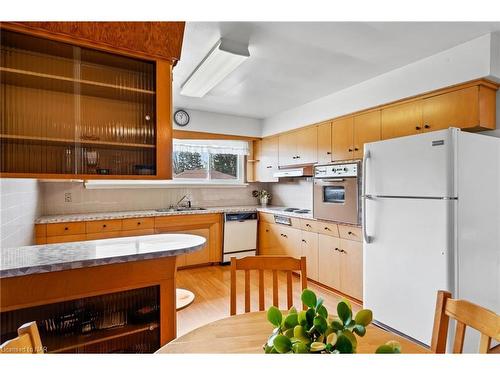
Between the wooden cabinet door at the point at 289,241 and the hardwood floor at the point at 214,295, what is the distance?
34 cm

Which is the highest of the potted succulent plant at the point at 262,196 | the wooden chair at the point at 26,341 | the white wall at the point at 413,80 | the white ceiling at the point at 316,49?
the white ceiling at the point at 316,49

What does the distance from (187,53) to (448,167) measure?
2.17 metres

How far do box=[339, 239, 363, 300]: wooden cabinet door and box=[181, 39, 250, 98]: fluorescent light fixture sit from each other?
2101mm

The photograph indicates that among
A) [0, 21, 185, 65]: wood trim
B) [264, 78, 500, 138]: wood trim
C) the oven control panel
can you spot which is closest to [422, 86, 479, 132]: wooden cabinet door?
[264, 78, 500, 138]: wood trim

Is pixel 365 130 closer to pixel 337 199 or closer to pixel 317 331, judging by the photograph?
pixel 337 199

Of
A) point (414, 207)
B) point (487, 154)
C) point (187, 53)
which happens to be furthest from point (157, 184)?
point (487, 154)

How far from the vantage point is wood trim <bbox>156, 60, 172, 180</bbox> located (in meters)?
1.73

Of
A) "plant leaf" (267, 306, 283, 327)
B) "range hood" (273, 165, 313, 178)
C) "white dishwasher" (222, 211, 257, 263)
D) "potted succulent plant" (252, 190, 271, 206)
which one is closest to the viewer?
"plant leaf" (267, 306, 283, 327)

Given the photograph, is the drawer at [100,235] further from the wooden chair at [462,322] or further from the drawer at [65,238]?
the wooden chair at [462,322]

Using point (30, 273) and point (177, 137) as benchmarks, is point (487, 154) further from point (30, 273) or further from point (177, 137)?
point (177, 137)

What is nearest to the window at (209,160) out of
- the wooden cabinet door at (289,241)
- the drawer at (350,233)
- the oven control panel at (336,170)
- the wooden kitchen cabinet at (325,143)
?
the wooden cabinet door at (289,241)

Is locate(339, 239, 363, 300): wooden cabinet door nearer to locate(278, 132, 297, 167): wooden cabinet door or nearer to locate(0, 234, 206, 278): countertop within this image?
locate(278, 132, 297, 167): wooden cabinet door

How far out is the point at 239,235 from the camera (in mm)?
4191

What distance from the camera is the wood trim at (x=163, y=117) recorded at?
1.73 meters
